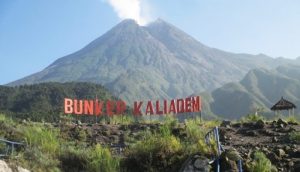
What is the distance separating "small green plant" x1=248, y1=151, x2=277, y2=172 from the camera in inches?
654

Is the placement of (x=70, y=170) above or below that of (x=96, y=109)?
below

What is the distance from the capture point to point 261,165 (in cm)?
1664

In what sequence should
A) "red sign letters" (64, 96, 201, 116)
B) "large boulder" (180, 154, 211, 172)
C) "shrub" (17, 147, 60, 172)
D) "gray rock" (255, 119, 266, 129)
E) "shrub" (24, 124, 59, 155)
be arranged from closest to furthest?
"large boulder" (180, 154, 211, 172) → "shrub" (17, 147, 60, 172) → "shrub" (24, 124, 59, 155) → "gray rock" (255, 119, 266, 129) → "red sign letters" (64, 96, 201, 116)

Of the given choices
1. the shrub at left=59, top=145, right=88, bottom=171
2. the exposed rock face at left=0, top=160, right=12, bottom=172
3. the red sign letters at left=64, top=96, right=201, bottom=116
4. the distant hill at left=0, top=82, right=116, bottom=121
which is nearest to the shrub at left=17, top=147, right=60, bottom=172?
the shrub at left=59, top=145, right=88, bottom=171

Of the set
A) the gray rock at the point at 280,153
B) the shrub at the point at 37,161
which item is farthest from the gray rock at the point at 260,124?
the shrub at the point at 37,161

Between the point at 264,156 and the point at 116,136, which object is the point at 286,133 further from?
the point at 116,136

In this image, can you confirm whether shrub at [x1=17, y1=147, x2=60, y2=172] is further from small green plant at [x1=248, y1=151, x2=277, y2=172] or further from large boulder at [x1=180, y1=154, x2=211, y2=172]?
small green plant at [x1=248, y1=151, x2=277, y2=172]

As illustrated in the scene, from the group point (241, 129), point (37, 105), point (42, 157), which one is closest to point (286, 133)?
point (241, 129)

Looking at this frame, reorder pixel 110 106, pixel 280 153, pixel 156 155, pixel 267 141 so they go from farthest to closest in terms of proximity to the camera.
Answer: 1. pixel 110 106
2. pixel 267 141
3. pixel 156 155
4. pixel 280 153

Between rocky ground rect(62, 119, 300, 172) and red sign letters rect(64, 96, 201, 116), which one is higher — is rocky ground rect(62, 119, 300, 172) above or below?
below

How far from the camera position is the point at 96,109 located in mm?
41250

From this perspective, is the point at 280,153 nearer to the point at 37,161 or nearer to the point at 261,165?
the point at 261,165

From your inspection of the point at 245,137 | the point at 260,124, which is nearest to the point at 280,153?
the point at 245,137

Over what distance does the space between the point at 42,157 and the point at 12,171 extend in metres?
1.42
